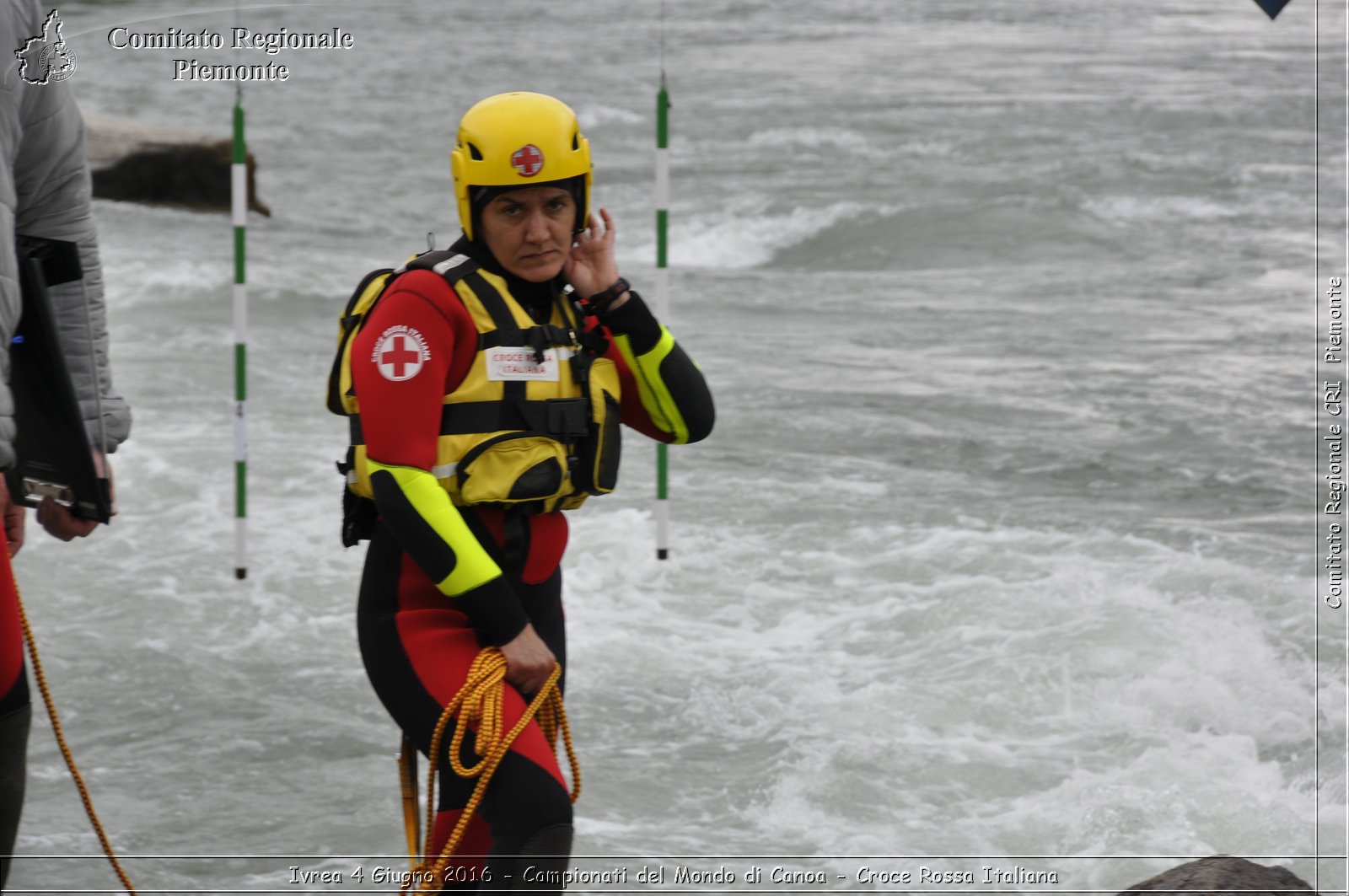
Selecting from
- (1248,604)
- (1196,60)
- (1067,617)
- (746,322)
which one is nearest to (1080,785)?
(1067,617)

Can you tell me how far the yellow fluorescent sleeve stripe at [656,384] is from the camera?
3.19 metres

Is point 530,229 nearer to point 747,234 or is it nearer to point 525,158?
point 525,158

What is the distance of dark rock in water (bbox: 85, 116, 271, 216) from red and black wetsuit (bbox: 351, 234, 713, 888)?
13233mm

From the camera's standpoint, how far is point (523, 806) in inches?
111

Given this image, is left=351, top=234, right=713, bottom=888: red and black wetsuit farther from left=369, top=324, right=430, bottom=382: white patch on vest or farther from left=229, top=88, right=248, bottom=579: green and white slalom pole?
left=229, top=88, right=248, bottom=579: green and white slalom pole

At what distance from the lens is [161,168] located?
621 inches

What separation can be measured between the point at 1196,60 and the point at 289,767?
2574 centimetres

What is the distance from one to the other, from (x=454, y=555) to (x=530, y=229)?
23.4 inches

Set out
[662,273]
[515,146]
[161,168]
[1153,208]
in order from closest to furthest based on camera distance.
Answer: [515,146]
[662,273]
[161,168]
[1153,208]

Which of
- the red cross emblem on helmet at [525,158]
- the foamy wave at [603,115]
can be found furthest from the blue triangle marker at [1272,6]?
the foamy wave at [603,115]

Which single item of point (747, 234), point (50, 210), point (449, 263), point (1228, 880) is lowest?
point (747, 234)

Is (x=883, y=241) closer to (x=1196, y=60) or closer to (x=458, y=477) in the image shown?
(x=458, y=477)

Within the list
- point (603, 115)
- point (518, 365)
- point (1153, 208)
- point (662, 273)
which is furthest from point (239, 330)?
point (603, 115)

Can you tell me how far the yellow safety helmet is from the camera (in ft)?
9.70
